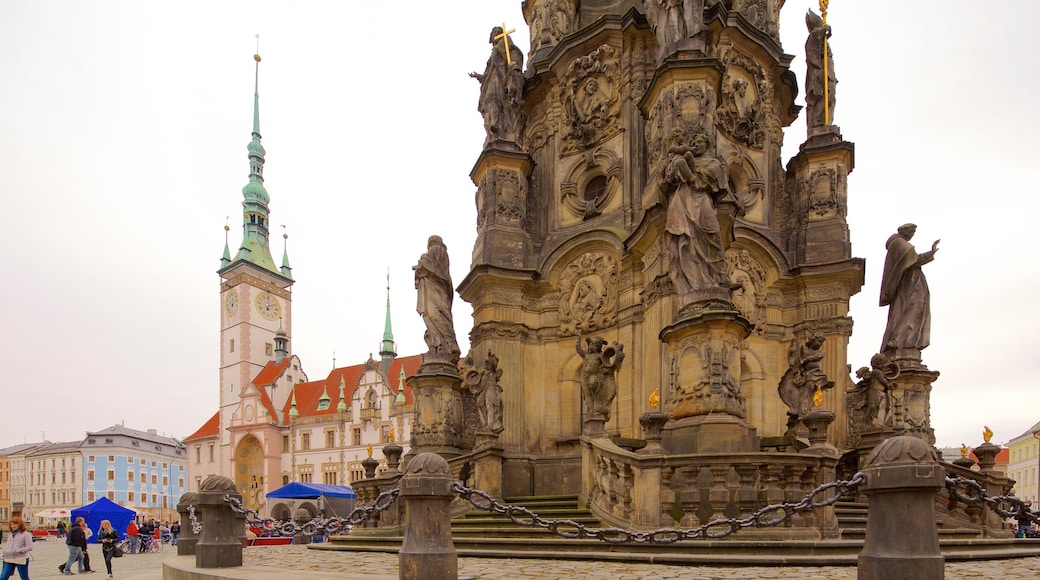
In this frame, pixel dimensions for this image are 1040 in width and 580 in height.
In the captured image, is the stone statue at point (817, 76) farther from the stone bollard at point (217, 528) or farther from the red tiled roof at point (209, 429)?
the red tiled roof at point (209, 429)

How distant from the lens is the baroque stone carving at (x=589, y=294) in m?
15.6

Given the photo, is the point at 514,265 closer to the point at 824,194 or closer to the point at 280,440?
the point at 824,194

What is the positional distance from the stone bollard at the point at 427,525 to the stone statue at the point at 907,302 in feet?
38.7

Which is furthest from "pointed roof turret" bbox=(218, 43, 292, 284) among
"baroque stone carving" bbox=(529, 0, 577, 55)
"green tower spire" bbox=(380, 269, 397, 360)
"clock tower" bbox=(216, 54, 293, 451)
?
"baroque stone carving" bbox=(529, 0, 577, 55)

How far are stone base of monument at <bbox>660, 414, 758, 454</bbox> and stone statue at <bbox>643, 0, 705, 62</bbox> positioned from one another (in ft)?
24.4

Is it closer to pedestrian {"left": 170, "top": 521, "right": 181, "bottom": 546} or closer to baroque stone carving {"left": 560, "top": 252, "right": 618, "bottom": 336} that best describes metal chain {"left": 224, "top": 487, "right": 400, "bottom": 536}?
baroque stone carving {"left": 560, "top": 252, "right": 618, "bottom": 336}

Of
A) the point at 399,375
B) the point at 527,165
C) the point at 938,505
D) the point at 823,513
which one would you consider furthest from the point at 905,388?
the point at 399,375

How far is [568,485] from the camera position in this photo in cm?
1498

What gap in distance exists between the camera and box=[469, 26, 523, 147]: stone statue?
18000mm

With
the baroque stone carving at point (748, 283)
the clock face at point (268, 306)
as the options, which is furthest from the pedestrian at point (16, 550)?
the clock face at point (268, 306)

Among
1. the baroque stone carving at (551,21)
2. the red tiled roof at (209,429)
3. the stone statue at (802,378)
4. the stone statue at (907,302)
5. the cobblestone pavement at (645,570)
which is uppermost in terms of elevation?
the baroque stone carving at (551,21)

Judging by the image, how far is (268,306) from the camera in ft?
259

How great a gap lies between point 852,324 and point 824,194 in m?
3.06

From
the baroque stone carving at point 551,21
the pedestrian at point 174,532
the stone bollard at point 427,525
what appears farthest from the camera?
the pedestrian at point 174,532
